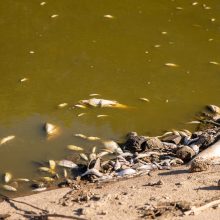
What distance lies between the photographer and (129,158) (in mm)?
5645

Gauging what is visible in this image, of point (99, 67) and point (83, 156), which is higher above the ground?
point (99, 67)

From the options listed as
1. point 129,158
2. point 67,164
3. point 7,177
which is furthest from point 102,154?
point 7,177

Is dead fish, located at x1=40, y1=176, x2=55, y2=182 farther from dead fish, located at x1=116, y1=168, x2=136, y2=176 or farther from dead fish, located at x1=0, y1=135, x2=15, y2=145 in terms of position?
dead fish, located at x1=0, y1=135, x2=15, y2=145

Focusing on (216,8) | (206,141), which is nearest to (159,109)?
(206,141)

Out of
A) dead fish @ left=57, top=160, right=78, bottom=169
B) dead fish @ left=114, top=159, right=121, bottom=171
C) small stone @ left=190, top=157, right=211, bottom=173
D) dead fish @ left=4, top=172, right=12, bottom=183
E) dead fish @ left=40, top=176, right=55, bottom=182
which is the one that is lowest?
dead fish @ left=4, top=172, right=12, bottom=183

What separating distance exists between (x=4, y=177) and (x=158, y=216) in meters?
1.71

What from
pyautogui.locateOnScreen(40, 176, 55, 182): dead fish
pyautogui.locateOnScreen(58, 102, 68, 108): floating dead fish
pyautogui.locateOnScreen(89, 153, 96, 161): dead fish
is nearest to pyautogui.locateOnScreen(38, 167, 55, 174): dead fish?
pyautogui.locateOnScreen(40, 176, 55, 182): dead fish

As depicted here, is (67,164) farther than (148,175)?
Yes

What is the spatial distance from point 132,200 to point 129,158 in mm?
1090

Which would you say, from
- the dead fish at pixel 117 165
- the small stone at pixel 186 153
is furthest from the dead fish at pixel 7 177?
the small stone at pixel 186 153

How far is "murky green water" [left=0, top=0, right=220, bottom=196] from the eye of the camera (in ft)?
20.3

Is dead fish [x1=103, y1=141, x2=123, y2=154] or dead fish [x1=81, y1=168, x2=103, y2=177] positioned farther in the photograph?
dead fish [x1=103, y1=141, x2=123, y2=154]

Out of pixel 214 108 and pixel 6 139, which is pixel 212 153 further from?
pixel 6 139

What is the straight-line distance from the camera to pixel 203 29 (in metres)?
8.55
